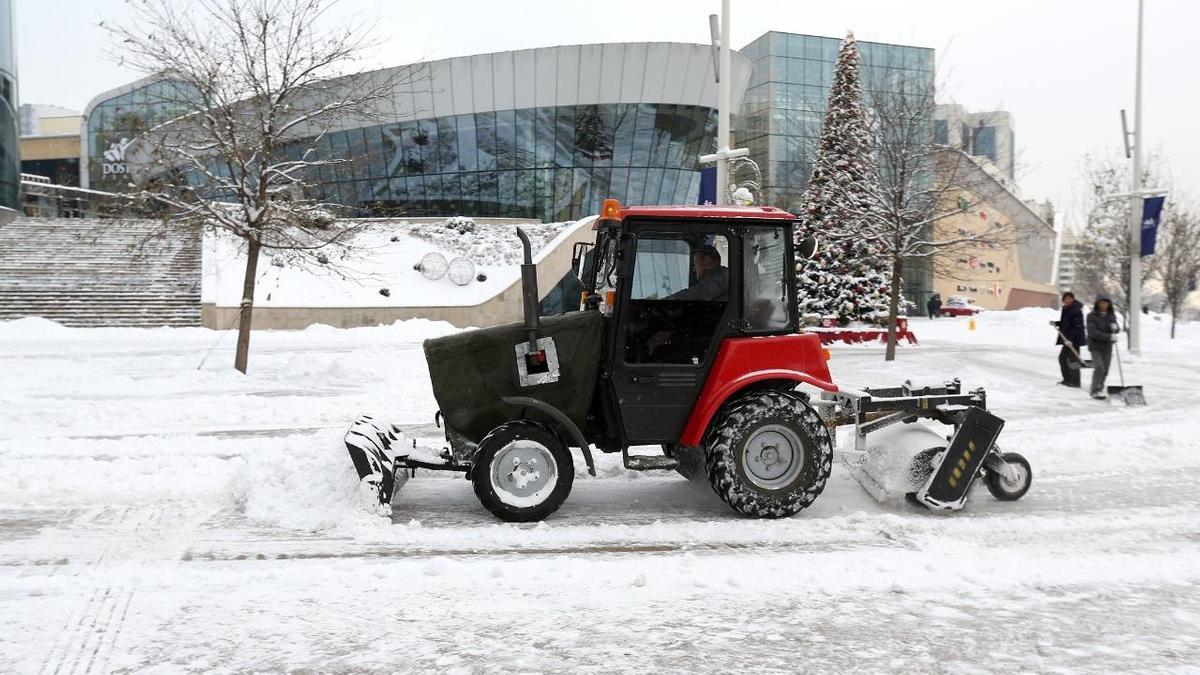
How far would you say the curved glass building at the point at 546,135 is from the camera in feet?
133

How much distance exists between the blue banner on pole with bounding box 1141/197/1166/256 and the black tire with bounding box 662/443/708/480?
20273 mm

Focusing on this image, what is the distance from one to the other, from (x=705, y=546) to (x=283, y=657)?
2613 millimetres

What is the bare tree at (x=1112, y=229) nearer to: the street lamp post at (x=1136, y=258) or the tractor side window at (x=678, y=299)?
the street lamp post at (x=1136, y=258)

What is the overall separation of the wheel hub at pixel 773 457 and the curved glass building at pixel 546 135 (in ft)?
120

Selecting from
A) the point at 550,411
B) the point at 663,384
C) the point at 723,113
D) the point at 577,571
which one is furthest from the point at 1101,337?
the point at 577,571

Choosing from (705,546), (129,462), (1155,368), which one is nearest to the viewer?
(705,546)

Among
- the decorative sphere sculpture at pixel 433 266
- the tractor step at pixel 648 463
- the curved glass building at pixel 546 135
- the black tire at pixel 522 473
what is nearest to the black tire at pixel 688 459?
the tractor step at pixel 648 463

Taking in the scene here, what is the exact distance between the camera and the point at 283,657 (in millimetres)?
3695

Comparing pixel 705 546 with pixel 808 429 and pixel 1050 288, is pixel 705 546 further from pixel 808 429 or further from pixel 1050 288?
pixel 1050 288

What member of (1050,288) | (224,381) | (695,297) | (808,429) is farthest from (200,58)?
(1050,288)

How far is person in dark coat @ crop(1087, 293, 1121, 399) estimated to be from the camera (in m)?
13.2

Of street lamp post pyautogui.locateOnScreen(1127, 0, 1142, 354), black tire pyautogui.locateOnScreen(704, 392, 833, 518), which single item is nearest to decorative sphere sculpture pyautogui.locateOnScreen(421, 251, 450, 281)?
street lamp post pyautogui.locateOnScreen(1127, 0, 1142, 354)

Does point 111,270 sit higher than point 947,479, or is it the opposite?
point 111,270

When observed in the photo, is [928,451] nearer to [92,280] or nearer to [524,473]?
[524,473]
